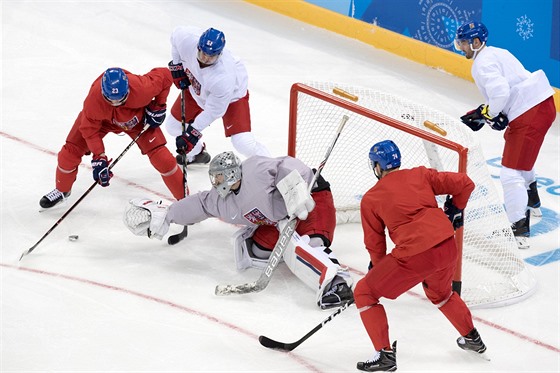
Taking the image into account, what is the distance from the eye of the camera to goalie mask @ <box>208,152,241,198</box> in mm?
4988

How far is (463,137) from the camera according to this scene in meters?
4.93

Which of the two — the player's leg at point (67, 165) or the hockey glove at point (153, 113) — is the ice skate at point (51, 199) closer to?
the player's leg at point (67, 165)

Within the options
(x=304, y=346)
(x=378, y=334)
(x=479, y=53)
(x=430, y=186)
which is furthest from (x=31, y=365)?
(x=479, y=53)

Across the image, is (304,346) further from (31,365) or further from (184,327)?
(31,365)

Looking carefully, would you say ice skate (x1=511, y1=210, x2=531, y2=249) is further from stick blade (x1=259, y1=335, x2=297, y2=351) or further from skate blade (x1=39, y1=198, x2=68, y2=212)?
skate blade (x1=39, y1=198, x2=68, y2=212)

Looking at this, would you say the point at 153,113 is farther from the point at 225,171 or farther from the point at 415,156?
Result: the point at 415,156

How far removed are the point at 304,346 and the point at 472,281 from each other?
0.96 m

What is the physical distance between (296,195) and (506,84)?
1.31 meters

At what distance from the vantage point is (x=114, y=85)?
5.25 m

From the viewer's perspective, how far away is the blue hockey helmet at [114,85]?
17.2 ft

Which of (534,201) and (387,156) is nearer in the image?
(387,156)

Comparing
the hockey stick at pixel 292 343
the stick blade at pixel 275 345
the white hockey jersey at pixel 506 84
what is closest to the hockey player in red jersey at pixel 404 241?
the hockey stick at pixel 292 343

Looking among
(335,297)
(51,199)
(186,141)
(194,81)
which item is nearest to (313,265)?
(335,297)

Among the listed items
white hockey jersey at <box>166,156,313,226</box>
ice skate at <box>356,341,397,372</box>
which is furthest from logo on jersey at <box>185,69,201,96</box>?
ice skate at <box>356,341,397,372</box>
